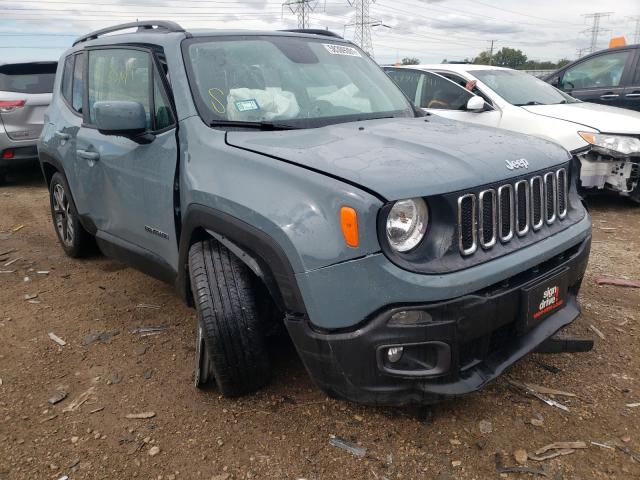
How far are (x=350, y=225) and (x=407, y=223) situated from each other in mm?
263

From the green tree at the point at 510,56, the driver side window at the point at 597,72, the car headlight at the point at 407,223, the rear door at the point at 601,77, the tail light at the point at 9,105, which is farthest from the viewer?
the green tree at the point at 510,56

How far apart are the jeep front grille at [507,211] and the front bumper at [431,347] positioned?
0.19 meters

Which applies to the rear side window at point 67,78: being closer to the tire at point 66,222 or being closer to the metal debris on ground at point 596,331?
the tire at point 66,222

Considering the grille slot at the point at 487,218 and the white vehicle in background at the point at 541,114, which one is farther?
the white vehicle in background at the point at 541,114

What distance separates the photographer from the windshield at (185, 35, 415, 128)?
2.96 m

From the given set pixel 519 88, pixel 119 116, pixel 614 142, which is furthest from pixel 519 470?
pixel 519 88

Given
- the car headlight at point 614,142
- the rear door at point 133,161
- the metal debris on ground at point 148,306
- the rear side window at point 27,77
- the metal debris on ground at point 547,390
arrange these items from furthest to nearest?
the rear side window at point 27,77 → the car headlight at point 614,142 → the metal debris on ground at point 148,306 → the rear door at point 133,161 → the metal debris on ground at point 547,390

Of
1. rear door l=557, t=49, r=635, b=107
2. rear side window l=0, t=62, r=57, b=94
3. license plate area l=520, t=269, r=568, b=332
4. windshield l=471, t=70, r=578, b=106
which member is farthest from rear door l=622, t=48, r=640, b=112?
rear side window l=0, t=62, r=57, b=94

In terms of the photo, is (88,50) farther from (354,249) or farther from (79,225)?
(354,249)

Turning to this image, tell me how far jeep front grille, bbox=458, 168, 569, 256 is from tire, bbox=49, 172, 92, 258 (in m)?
3.23

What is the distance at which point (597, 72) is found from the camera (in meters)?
8.41

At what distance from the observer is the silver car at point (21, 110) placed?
7586mm

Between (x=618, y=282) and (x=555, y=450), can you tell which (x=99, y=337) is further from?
(x=618, y=282)

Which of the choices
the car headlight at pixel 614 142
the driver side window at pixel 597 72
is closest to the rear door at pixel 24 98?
the car headlight at pixel 614 142
